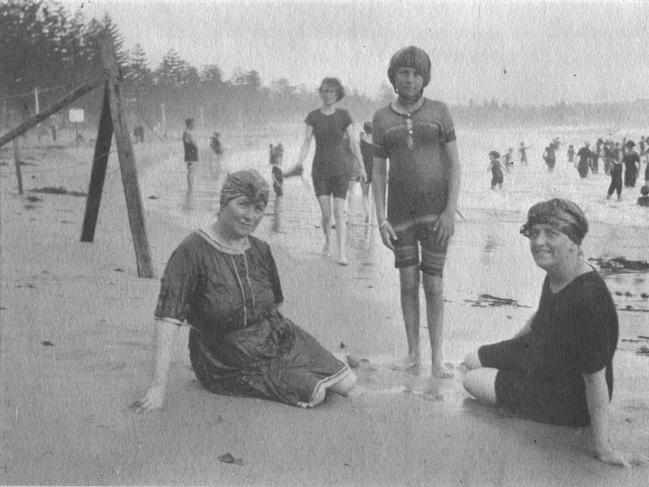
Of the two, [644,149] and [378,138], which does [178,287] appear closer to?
[378,138]

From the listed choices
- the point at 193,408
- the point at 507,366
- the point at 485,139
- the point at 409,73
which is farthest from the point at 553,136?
the point at 193,408

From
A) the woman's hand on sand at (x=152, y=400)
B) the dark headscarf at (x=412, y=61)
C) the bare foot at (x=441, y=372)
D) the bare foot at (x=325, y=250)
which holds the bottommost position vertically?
the bare foot at (x=441, y=372)

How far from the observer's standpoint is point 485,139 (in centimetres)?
347

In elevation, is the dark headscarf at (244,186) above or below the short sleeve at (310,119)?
below

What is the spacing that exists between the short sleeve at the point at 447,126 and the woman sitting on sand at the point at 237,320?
30.2 inches

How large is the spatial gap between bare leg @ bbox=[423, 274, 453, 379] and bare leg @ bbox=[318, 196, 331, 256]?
0.84m

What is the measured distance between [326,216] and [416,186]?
925 mm

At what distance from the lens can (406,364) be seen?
335 centimetres

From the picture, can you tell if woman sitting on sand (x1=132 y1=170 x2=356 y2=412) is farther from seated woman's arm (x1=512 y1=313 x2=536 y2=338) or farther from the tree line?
the tree line

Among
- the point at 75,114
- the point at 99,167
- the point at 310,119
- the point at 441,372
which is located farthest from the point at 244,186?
the point at 75,114

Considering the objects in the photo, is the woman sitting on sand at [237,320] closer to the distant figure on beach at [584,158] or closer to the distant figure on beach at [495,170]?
the distant figure on beach at [495,170]

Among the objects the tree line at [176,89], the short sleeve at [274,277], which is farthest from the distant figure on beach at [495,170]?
the short sleeve at [274,277]

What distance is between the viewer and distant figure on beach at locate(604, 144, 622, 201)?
3.28 meters

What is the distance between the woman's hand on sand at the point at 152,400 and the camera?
9.27ft
